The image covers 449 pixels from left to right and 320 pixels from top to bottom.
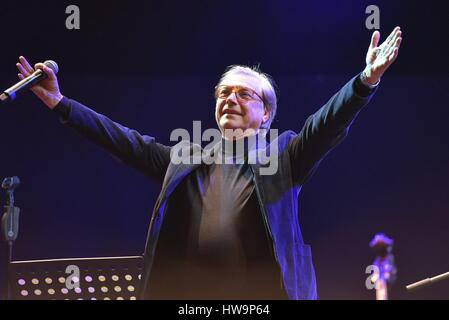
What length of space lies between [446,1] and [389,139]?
2.72ft

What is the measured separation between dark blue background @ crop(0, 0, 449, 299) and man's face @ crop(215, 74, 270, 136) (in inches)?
33.9

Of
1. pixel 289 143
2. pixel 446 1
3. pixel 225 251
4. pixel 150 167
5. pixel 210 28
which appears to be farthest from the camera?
pixel 210 28

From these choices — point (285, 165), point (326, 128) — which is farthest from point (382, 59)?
point (285, 165)

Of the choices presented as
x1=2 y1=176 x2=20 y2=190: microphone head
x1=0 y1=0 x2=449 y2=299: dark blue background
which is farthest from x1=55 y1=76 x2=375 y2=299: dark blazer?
x1=0 y1=0 x2=449 y2=299: dark blue background

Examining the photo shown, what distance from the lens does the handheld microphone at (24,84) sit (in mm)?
1797

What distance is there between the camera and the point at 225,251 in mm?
2002

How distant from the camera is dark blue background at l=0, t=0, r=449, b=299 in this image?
3203mm

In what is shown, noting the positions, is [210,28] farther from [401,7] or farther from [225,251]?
[225,251]

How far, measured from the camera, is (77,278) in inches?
79.6

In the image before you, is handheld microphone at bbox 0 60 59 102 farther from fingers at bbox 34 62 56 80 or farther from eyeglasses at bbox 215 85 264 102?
eyeglasses at bbox 215 85 264 102

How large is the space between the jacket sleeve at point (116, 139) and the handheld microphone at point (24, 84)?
0.14m

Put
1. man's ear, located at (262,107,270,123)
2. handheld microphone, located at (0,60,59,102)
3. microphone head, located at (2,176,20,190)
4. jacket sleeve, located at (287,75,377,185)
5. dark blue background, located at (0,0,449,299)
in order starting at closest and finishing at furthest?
handheld microphone, located at (0,60,59,102), jacket sleeve, located at (287,75,377,185), man's ear, located at (262,107,270,123), microphone head, located at (2,176,20,190), dark blue background, located at (0,0,449,299)

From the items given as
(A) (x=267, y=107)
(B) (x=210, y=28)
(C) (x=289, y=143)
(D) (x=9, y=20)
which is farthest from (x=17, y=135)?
(C) (x=289, y=143)
